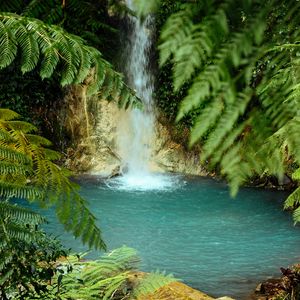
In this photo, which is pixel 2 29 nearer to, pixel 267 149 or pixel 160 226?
pixel 267 149

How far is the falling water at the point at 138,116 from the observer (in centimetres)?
1147

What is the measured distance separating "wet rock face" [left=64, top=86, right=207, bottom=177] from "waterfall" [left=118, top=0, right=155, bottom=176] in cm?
19

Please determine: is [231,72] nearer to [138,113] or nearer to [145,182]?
[145,182]

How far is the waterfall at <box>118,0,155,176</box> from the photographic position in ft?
37.9

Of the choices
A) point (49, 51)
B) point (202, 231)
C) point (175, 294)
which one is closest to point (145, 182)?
point (202, 231)

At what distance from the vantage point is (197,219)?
25.0 feet

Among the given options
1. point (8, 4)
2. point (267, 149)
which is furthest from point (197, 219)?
point (267, 149)

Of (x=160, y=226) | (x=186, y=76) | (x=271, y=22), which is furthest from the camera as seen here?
(x=160, y=226)

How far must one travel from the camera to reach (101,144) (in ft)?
37.1

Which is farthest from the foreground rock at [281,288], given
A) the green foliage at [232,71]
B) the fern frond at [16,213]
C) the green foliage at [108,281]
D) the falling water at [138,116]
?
the falling water at [138,116]

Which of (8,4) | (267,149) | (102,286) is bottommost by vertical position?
(102,286)

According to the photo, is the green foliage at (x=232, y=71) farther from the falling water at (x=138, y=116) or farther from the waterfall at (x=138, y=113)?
the waterfall at (x=138, y=113)

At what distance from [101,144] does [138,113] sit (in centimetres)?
136

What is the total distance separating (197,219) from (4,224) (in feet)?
18.0
